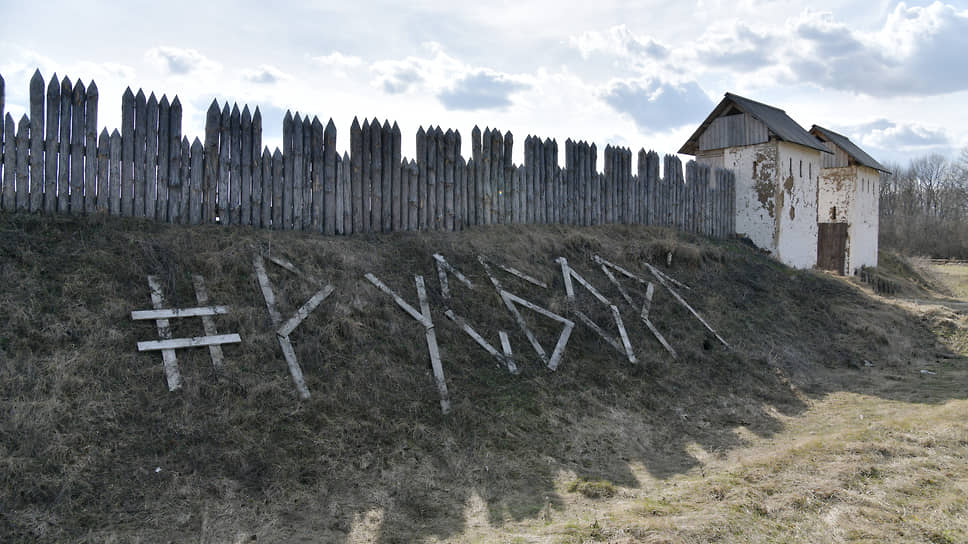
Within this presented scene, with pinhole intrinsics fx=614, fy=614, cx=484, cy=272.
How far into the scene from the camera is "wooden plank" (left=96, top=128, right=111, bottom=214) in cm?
739

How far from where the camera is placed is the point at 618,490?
207 inches

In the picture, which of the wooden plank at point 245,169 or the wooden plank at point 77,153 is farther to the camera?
the wooden plank at point 245,169

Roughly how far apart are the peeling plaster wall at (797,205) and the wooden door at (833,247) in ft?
13.9

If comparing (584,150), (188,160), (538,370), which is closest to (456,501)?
(538,370)

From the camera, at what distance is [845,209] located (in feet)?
76.3

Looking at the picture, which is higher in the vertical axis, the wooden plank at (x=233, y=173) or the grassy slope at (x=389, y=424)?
the wooden plank at (x=233, y=173)

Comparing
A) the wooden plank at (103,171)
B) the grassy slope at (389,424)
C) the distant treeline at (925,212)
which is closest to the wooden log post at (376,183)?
the grassy slope at (389,424)

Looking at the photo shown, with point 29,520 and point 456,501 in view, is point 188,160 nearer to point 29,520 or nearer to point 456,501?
point 29,520

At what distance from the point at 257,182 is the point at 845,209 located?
22.4 m

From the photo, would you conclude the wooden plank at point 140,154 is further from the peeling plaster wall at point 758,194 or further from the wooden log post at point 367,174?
the peeling plaster wall at point 758,194

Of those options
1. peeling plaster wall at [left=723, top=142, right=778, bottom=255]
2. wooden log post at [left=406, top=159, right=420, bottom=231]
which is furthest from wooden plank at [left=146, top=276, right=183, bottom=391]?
peeling plaster wall at [left=723, top=142, right=778, bottom=255]

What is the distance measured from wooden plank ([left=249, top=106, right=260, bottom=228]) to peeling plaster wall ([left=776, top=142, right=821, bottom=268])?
13.9 metres

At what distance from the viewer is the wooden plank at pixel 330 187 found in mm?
8938

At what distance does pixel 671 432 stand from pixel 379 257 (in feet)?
14.3
